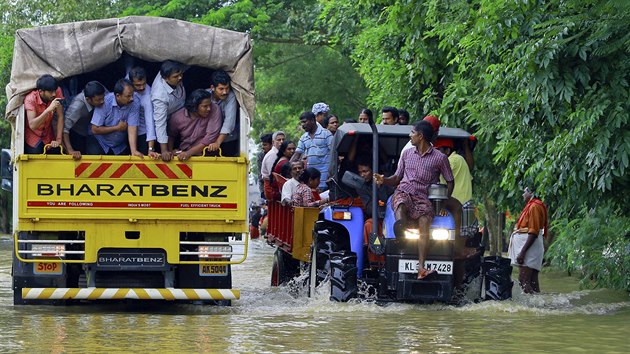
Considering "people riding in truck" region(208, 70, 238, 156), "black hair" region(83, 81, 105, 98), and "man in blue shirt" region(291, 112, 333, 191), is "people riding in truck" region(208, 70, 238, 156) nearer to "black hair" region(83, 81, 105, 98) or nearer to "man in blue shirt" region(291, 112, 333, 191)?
"black hair" region(83, 81, 105, 98)

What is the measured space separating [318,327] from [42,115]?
154 inches

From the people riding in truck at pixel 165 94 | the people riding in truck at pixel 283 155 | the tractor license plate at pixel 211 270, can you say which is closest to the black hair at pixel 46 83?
the people riding in truck at pixel 165 94

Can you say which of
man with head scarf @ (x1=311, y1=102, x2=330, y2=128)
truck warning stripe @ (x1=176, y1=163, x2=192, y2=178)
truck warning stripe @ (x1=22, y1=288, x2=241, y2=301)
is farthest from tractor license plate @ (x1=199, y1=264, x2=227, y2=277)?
man with head scarf @ (x1=311, y1=102, x2=330, y2=128)

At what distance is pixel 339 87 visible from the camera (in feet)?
127

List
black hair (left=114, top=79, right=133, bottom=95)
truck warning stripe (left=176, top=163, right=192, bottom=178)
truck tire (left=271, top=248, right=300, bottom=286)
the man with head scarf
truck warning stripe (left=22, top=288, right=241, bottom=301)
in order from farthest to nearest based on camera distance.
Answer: the man with head scarf
truck tire (left=271, top=248, right=300, bottom=286)
black hair (left=114, top=79, right=133, bottom=95)
truck warning stripe (left=176, top=163, right=192, bottom=178)
truck warning stripe (left=22, top=288, right=241, bottom=301)

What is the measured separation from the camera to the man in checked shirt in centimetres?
1461

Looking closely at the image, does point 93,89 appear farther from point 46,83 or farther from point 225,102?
point 225,102

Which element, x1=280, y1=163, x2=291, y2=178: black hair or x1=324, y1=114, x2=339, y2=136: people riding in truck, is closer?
x1=280, y1=163, x2=291, y2=178: black hair

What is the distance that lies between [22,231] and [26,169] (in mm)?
685

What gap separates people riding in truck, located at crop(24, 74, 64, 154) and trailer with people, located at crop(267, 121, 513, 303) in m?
3.17

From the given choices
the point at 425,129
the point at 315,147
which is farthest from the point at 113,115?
the point at 315,147

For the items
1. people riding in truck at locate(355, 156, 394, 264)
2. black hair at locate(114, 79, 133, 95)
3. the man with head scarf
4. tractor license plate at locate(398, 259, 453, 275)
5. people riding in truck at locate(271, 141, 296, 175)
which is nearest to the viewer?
tractor license plate at locate(398, 259, 453, 275)

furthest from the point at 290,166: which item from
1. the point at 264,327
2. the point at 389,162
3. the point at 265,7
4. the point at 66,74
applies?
the point at 265,7

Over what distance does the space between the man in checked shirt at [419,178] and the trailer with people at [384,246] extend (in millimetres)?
123
